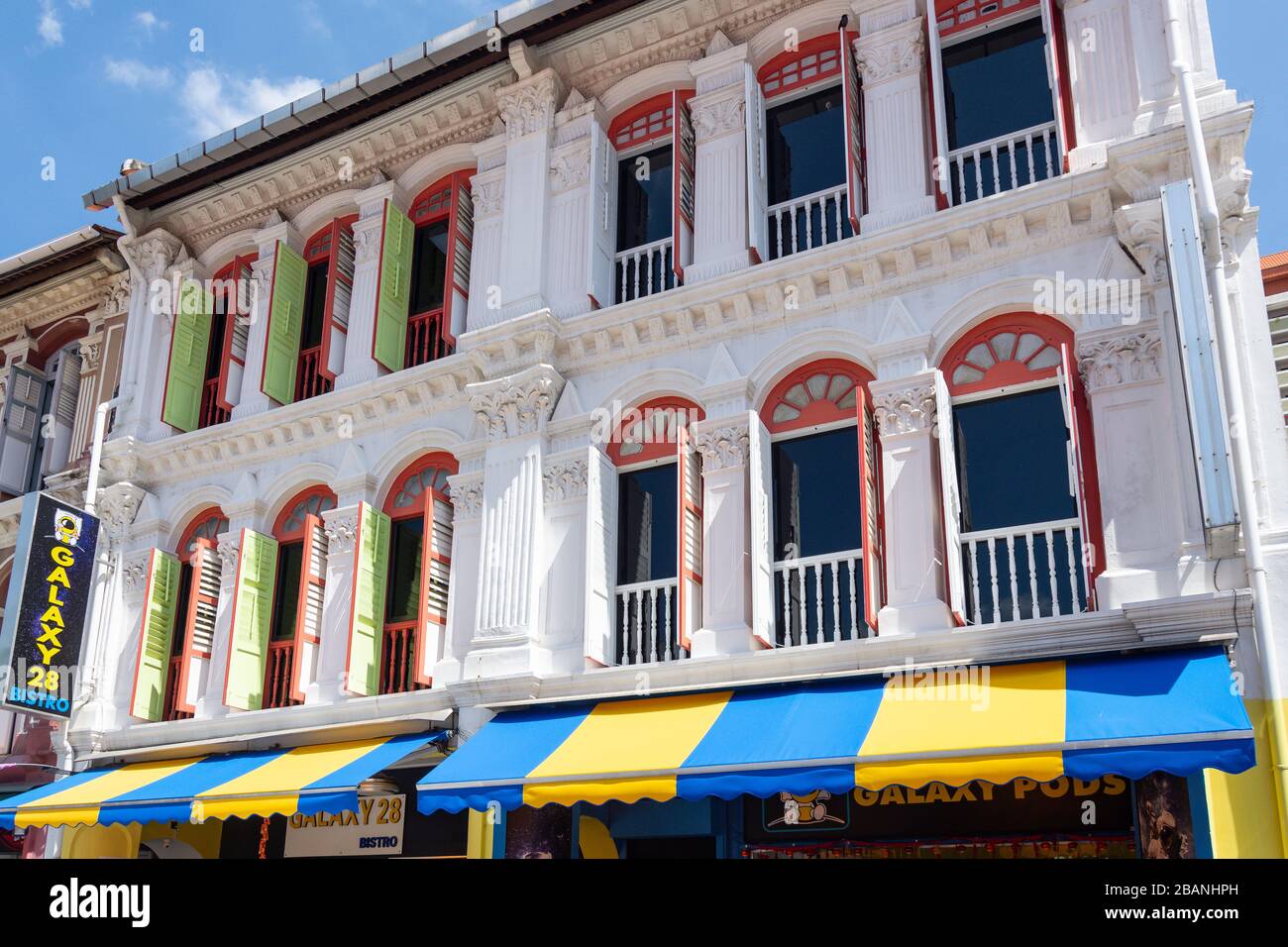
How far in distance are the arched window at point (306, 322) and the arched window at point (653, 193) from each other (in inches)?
149

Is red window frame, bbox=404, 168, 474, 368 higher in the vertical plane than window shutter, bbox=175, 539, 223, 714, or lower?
higher

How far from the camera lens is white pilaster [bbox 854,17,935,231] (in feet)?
36.4

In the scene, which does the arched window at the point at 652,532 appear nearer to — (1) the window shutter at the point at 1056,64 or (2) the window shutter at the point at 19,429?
(1) the window shutter at the point at 1056,64

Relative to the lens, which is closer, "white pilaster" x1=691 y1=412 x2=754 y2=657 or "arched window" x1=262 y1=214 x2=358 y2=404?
"white pilaster" x1=691 y1=412 x2=754 y2=657

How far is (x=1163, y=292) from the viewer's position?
372 inches

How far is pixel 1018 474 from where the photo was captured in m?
9.98

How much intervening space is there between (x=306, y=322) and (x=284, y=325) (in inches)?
22.1

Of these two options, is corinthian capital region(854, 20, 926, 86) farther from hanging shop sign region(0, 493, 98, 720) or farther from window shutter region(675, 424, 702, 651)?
hanging shop sign region(0, 493, 98, 720)

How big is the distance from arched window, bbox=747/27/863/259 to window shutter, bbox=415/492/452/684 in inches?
172

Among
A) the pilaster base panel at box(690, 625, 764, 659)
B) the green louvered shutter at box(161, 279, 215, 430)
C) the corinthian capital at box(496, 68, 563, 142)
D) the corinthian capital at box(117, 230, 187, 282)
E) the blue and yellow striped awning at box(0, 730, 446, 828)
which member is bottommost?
the blue and yellow striped awning at box(0, 730, 446, 828)

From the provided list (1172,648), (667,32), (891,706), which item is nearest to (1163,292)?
(1172,648)

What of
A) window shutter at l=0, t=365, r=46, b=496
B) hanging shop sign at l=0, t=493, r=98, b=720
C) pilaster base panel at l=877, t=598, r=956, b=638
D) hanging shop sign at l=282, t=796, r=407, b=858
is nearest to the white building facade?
pilaster base panel at l=877, t=598, r=956, b=638
